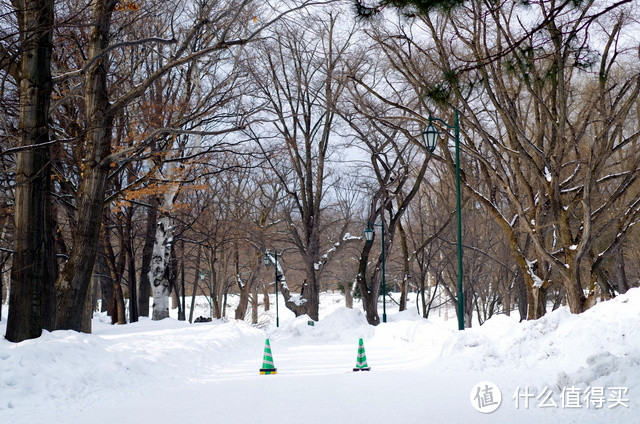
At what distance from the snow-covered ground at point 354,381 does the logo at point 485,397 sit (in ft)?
0.17

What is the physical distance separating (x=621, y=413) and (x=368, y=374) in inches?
243

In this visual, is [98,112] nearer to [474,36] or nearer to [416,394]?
[416,394]

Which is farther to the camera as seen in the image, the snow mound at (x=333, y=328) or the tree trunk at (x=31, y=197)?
the snow mound at (x=333, y=328)

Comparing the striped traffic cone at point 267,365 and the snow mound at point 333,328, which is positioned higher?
the snow mound at point 333,328

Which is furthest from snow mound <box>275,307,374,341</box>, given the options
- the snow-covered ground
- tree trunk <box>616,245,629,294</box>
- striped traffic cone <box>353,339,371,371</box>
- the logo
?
the logo

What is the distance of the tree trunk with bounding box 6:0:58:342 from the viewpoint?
11414 millimetres

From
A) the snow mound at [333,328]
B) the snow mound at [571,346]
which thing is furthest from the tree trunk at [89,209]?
the snow mound at [333,328]

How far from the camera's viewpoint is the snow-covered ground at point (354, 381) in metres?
7.32

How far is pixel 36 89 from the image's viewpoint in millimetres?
11883

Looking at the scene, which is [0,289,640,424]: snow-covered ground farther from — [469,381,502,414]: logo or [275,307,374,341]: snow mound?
[275,307,374,341]: snow mound

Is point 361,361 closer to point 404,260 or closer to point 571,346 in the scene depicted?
point 571,346

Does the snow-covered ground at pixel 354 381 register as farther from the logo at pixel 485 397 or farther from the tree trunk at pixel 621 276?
the tree trunk at pixel 621 276

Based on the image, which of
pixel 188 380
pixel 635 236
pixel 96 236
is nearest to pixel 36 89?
pixel 96 236

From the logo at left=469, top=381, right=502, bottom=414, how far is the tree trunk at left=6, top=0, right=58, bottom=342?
7.70 meters
